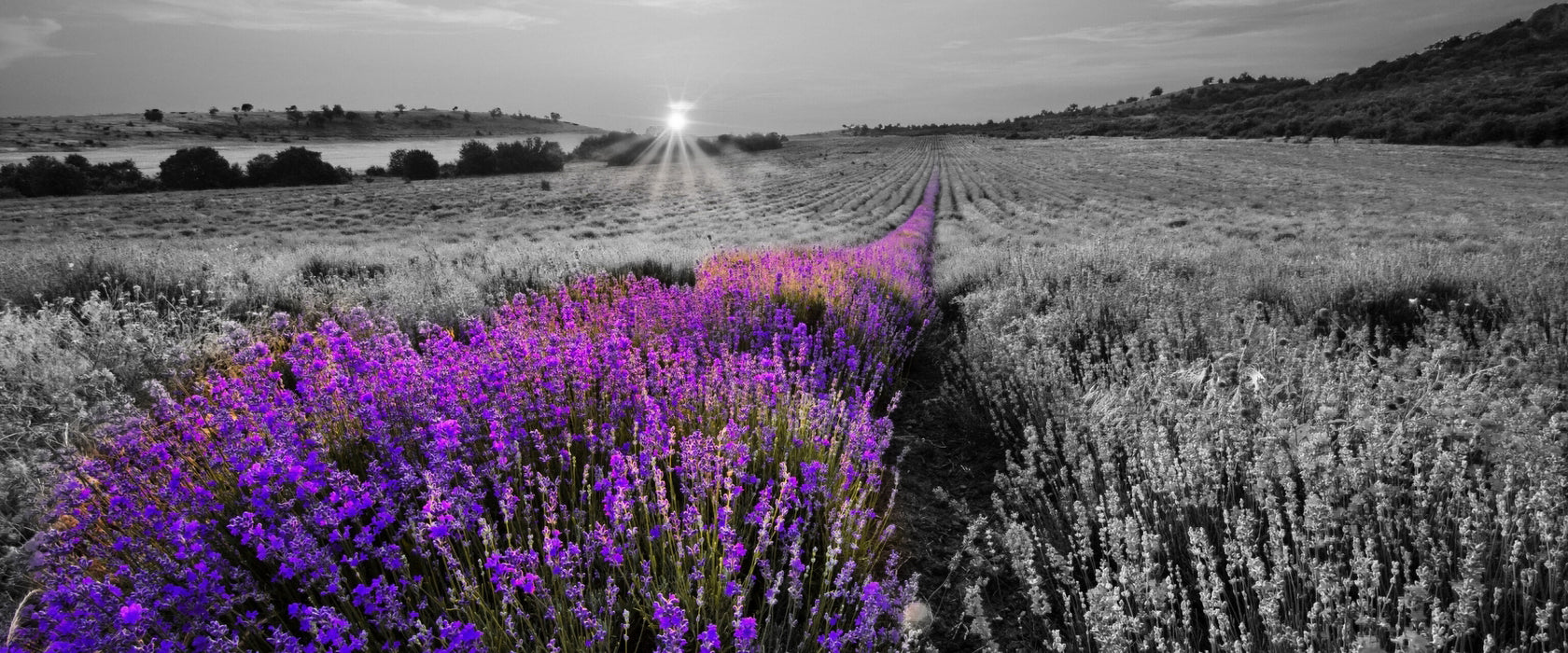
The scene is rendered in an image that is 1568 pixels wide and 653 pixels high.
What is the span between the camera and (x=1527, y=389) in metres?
3.08

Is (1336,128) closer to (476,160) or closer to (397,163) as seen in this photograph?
(476,160)

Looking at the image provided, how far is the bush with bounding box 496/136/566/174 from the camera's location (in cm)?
5125

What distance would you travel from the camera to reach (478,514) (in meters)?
1.94

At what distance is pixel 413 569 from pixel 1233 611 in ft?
9.59

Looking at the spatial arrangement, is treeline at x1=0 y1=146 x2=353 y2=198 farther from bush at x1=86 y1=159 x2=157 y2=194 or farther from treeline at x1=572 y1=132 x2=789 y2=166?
treeline at x1=572 y1=132 x2=789 y2=166

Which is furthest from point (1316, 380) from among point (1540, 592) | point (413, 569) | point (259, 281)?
point (259, 281)

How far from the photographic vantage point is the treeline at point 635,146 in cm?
6831

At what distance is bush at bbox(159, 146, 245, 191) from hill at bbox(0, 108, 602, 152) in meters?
14.6

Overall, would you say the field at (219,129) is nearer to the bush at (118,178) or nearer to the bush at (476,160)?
the bush at (118,178)

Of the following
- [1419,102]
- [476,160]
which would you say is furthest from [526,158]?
[1419,102]

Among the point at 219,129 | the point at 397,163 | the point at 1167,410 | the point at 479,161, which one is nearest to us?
Answer: the point at 1167,410

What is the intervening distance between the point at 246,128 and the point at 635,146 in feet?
129

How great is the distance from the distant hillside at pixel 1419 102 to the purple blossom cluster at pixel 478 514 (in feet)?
177

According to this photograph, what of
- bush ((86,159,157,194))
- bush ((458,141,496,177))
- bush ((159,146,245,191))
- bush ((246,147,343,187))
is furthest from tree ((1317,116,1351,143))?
bush ((86,159,157,194))
